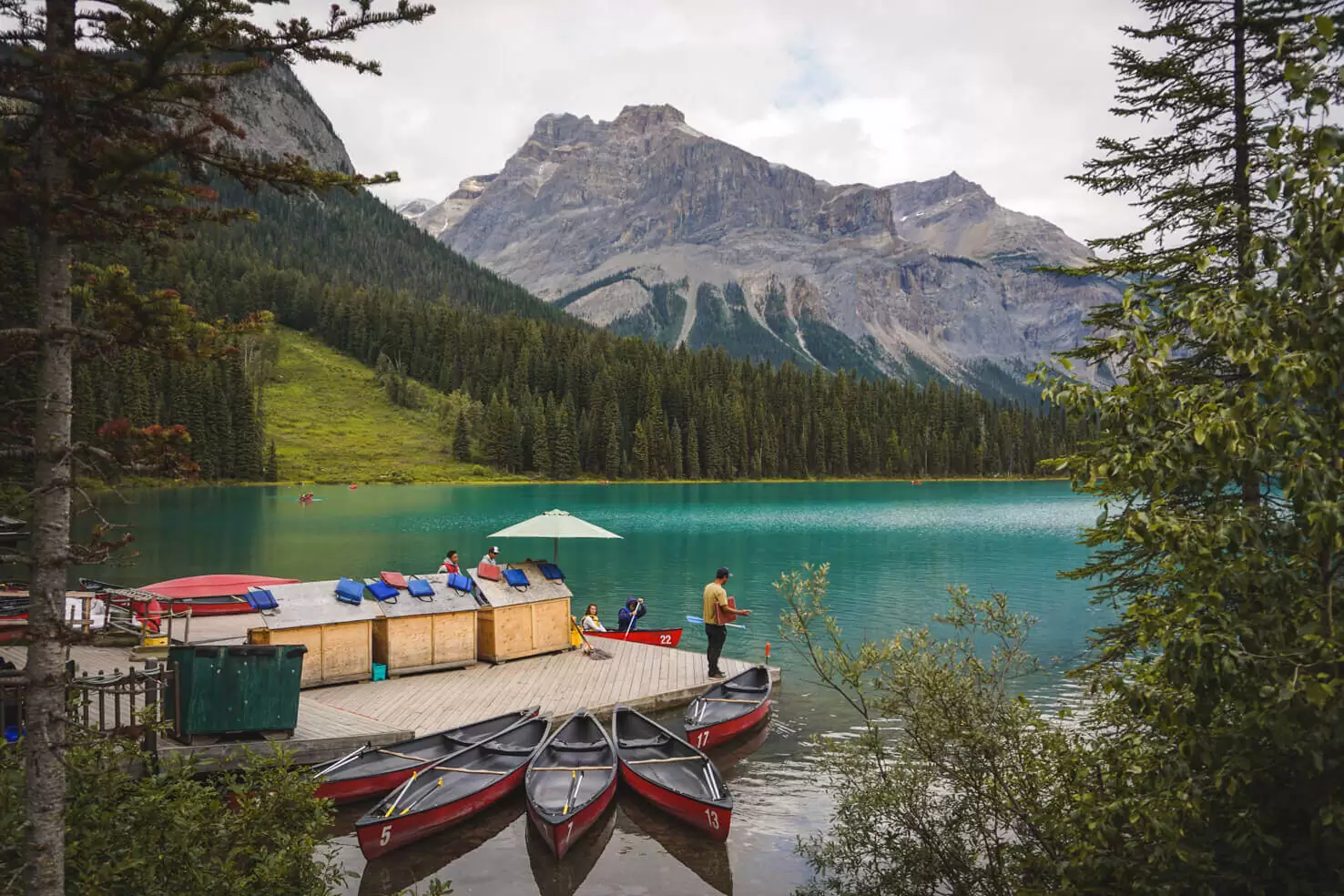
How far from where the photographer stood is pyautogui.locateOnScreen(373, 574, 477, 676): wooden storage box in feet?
65.5

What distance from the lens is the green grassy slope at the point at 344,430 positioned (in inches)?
4956

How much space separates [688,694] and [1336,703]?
57.3ft

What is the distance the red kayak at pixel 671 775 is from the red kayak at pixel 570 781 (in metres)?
0.43

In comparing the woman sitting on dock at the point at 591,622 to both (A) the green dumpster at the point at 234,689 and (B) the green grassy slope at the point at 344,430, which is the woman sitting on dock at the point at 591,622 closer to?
(A) the green dumpster at the point at 234,689

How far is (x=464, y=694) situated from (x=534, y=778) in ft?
16.6

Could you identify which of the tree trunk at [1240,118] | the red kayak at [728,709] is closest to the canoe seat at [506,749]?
the red kayak at [728,709]

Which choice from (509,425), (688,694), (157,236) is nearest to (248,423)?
(509,425)

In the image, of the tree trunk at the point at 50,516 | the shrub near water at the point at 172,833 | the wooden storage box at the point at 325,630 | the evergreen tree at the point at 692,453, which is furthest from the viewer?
the evergreen tree at the point at 692,453

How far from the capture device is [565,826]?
498 inches

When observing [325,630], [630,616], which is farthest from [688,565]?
[325,630]

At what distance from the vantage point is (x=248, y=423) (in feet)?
394

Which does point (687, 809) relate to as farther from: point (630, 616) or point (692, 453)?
point (692, 453)

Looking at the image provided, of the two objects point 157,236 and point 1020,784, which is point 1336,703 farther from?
point 157,236

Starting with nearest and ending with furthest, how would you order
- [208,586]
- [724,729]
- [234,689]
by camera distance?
[234,689] < [724,729] < [208,586]
